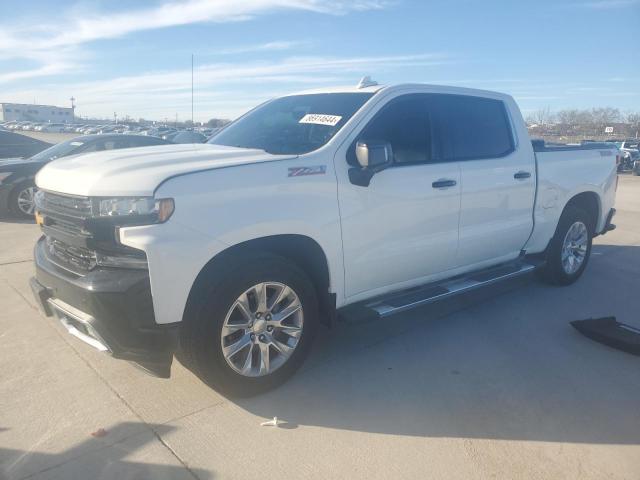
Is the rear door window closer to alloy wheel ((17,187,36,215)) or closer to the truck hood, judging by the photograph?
the truck hood

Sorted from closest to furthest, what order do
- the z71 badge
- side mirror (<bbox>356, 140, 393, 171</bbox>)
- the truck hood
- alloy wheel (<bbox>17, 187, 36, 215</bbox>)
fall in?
1. the truck hood
2. the z71 badge
3. side mirror (<bbox>356, 140, 393, 171</bbox>)
4. alloy wheel (<bbox>17, 187, 36, 215</bbox>)

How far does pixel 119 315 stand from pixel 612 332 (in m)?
3.87

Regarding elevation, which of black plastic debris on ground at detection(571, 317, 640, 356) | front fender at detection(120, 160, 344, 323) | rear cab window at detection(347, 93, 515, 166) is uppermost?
rear cab window at detection(347, 93, 515, 166)

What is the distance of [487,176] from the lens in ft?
14.9

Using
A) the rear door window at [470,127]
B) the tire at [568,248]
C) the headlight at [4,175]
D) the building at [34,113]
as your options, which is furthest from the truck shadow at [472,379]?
the building at [34,113]

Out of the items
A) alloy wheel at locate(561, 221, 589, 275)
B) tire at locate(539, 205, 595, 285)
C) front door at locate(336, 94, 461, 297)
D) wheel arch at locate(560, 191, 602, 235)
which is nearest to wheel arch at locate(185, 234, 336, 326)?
front door at locate(336, 94, 461, 297)

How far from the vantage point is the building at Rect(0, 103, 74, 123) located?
10137 centimetres

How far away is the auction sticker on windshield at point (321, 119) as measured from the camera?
12.6 feet

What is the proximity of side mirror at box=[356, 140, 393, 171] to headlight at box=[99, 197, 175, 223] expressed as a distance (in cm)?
129

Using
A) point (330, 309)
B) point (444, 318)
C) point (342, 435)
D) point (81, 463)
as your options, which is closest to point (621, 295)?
point (444, 318)

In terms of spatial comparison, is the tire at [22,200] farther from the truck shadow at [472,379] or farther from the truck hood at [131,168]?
the truck shadow at [472,379]

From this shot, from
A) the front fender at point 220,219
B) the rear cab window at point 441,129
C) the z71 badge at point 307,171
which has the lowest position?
the front fender at point 220,219

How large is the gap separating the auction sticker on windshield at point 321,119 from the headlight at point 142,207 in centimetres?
148

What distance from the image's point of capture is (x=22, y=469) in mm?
2680
